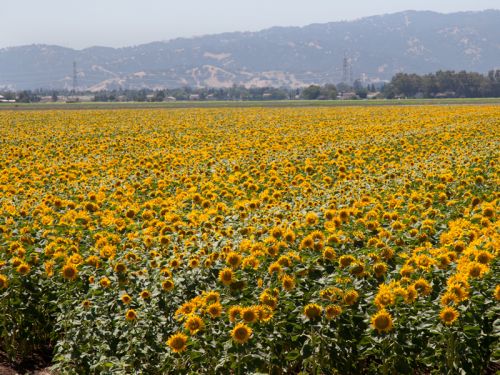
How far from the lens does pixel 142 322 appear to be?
5.58 m

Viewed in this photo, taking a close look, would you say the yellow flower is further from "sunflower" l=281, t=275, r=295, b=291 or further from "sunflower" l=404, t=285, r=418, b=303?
"sunflower" l=281, t=275, r=295, b=291

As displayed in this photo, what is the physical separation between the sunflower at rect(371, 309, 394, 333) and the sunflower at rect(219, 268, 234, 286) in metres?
1.43

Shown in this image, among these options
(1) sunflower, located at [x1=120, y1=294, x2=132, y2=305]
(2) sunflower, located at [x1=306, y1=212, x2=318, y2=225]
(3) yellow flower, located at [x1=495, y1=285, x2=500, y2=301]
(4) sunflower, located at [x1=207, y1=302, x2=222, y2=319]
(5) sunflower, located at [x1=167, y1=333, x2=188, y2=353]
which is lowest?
(5) sunflower, located at [x1=167, y1=333, x2=188, y2=353]

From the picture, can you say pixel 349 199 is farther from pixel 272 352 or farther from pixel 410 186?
pixel 272 352

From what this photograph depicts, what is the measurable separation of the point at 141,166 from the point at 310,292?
934 cm

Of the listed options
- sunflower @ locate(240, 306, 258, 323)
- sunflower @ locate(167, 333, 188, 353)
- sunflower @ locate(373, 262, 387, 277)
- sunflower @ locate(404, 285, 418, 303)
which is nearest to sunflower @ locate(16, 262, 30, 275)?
sunflower @ locate(167, 333, 188, 353)

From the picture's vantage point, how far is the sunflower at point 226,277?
5.59m

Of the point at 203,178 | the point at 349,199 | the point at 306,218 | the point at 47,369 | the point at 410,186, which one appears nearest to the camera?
the point at 47,369

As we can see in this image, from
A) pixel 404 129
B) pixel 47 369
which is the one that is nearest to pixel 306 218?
pixel 47 369

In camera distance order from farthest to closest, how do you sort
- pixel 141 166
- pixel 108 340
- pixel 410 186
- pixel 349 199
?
A: pixel 141 166
pixel 410 186
pixel 349 199
pixel 108 340

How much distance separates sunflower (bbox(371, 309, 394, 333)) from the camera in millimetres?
4727

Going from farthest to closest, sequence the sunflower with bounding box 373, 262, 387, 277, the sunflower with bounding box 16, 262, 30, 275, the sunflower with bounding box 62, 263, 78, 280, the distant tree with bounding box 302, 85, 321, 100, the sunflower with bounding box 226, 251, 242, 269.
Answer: the distant tree with bounding box 302, 85, 321, 100 → the sunflower with bounding box 16, 262, 30, 275 → the sunflower with bounding box 62, 263, 78, 280 → the sunflower with bounding box 226, 251, 242, 269 → the sunflower with bounding box 373, 262, 387, 277

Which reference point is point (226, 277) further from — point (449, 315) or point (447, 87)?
point (447, 87)

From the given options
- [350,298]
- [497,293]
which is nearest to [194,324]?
[350,298]
